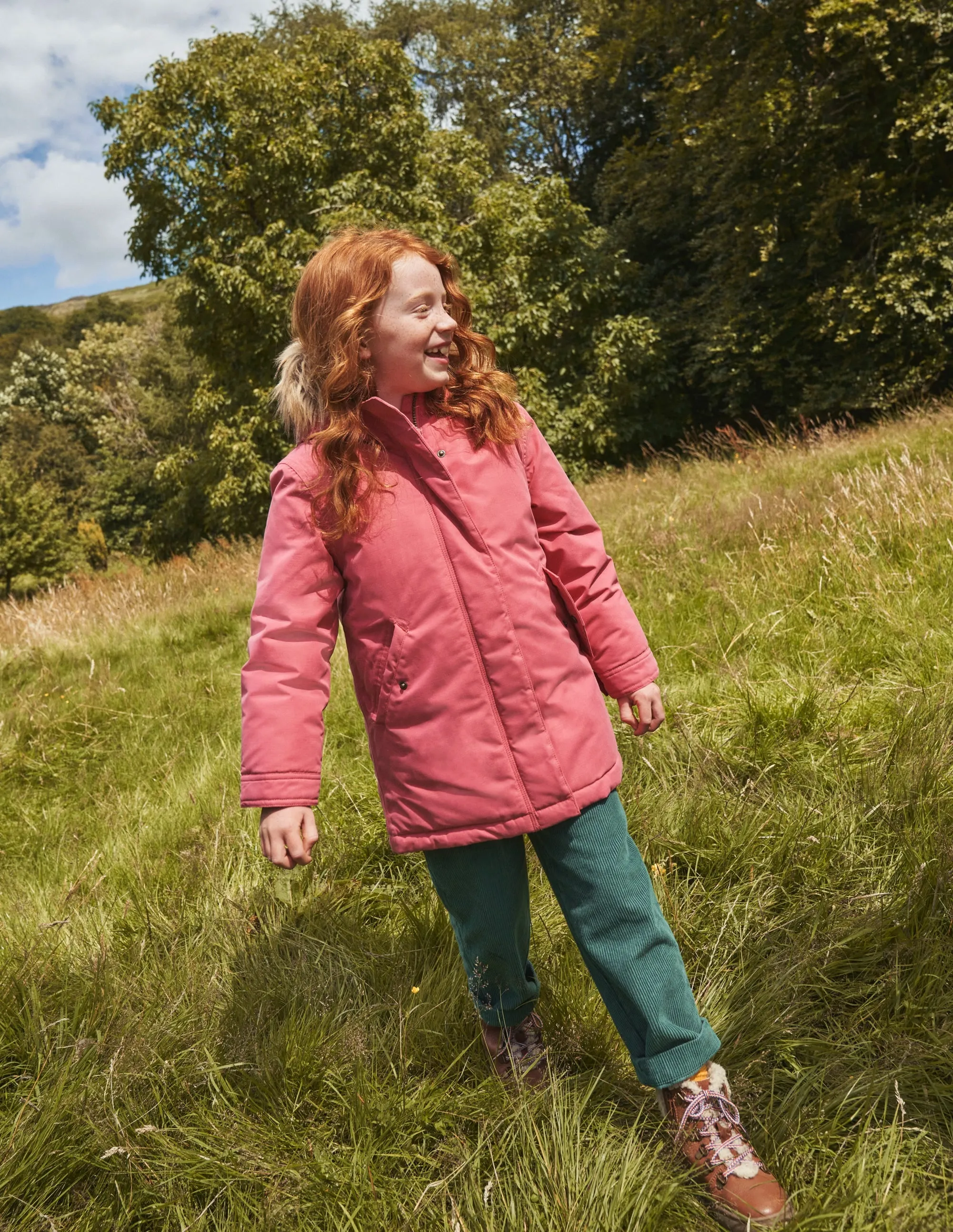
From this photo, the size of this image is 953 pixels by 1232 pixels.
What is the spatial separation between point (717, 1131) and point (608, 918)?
0.40m

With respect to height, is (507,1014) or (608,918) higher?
(608,918)

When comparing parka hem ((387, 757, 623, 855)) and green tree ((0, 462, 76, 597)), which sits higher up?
green tree ((0, 462, 76, 597))

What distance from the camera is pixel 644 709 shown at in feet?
5.82

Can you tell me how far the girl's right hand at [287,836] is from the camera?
5.15 ft

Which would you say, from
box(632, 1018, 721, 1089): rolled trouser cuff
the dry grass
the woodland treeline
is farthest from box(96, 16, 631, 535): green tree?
box(632, 1018, 721, 1089): rolled trouser cuff

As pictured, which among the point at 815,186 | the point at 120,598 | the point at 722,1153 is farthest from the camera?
the point at 815,186

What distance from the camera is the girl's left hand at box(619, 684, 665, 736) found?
177 centimetres

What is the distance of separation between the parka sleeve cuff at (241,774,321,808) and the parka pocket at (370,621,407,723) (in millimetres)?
174

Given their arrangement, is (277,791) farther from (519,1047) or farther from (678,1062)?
(678,1062)

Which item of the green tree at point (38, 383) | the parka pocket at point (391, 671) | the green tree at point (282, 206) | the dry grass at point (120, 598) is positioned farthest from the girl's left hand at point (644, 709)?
the green tree at point (38, 383)

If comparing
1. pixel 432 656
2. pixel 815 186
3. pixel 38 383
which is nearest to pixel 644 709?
pixel 432 656

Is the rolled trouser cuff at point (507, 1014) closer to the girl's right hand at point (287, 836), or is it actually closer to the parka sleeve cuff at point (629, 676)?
the girl's right hand at point (287, 836)

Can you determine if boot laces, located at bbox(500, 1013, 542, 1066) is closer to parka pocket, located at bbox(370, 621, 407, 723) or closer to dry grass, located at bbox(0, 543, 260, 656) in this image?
parka pocket, located at bbox(370, 621, 407, 723)

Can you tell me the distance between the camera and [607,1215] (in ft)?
4.49
